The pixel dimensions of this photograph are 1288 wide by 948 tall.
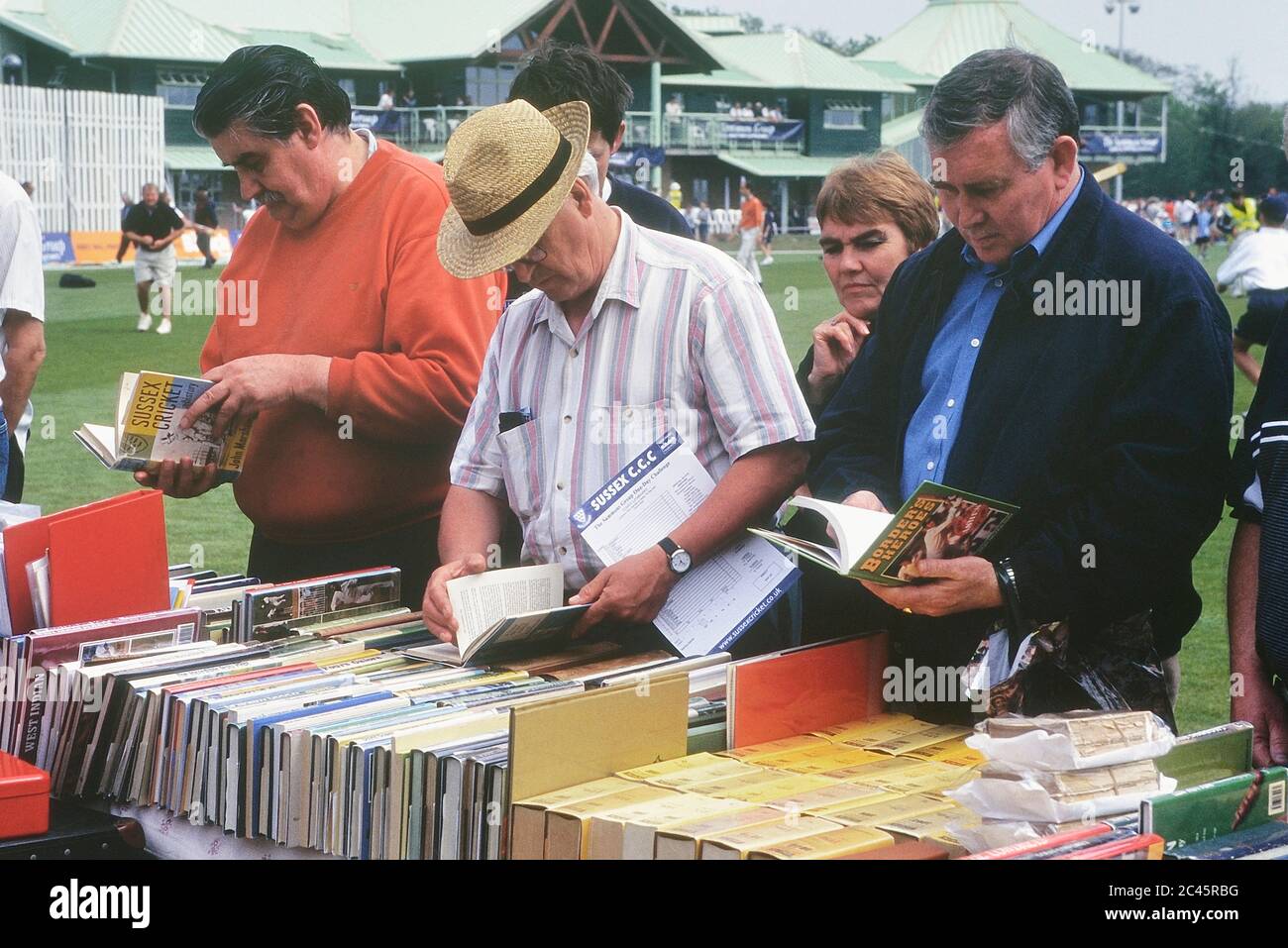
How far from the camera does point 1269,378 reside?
2510 mm

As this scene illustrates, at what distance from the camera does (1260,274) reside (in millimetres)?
10406

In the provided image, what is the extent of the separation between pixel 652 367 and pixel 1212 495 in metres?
1.03

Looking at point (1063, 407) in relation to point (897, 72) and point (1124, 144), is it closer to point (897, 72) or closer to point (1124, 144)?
point (897, 72)

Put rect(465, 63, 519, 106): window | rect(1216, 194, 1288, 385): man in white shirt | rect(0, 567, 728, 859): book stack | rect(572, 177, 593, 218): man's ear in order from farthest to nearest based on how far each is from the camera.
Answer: rect(465, 63, 519, 106): window → rect(1216, 194, 1288, 385): man in white shirt → rect(572, 177, 593, 218): man's ear → rect(0, 567, 728, 859): book stack

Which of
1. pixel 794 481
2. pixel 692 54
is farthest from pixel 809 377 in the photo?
pixel 692 54

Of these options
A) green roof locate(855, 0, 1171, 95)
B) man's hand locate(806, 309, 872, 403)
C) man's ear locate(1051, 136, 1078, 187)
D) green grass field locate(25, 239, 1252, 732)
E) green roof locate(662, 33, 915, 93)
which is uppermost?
green roof locate(855, 0, 1171, 95)

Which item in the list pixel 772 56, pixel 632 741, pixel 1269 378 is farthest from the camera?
pixel 772 56

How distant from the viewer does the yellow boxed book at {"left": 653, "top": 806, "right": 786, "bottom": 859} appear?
188 cm

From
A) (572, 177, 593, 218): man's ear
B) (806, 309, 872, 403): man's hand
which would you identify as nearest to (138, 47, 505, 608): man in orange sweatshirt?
(572, 177, 593, 218): man's ear

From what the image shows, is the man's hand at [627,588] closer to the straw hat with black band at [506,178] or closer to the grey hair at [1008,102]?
the straw hat with black band at [506,178]

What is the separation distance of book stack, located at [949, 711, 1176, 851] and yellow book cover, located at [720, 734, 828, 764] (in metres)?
0.47

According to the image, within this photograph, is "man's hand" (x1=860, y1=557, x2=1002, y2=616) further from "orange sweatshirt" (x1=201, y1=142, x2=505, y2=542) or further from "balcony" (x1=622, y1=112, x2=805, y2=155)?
"balcony" (x1=622, y1=112, x2=805, y2=155)

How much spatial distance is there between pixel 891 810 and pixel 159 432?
6.37 feet

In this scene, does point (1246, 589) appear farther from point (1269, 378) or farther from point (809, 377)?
point (809, 377)
